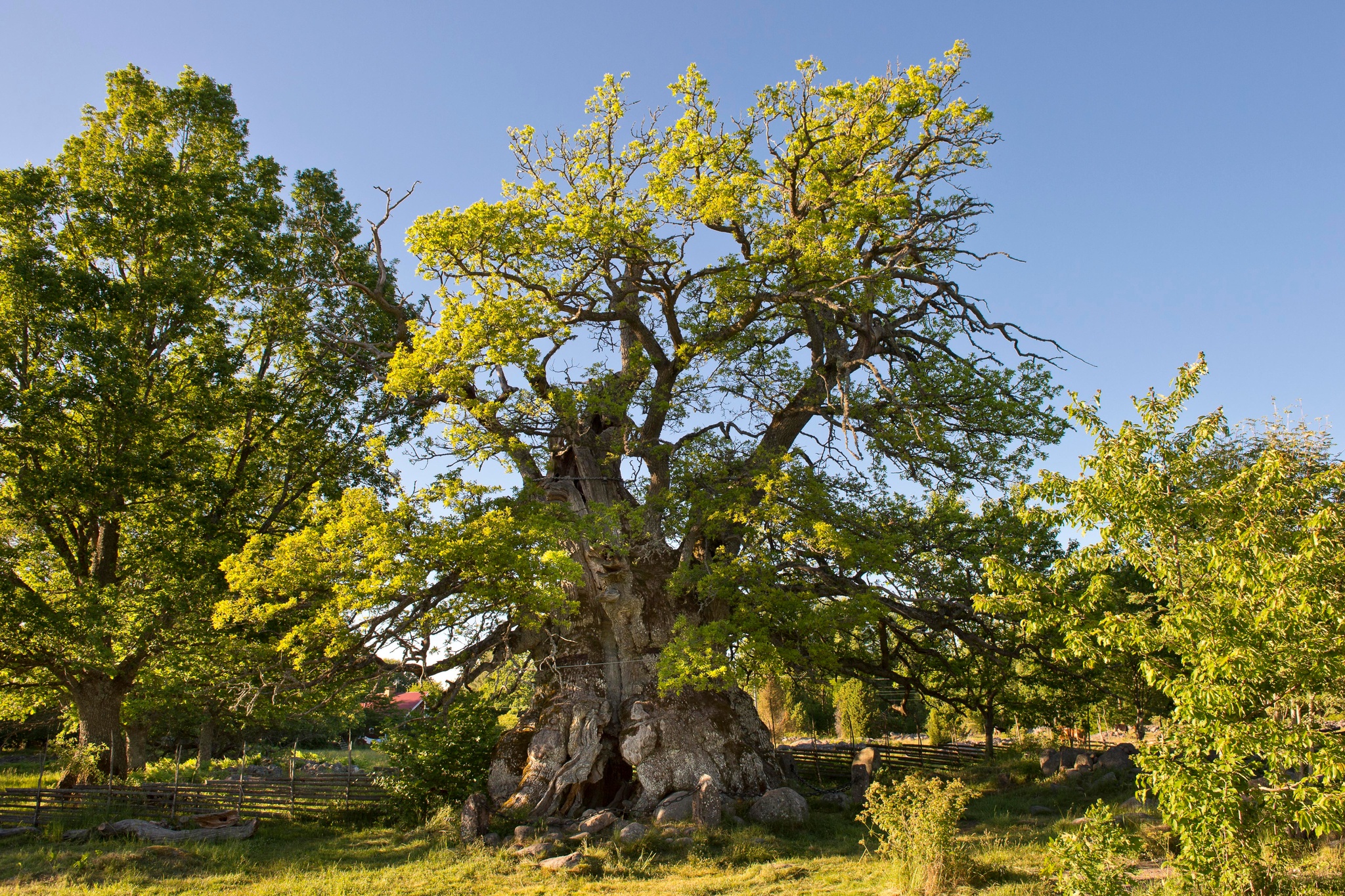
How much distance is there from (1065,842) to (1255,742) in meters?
1.83

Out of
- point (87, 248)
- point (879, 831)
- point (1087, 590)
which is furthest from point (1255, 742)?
point (87, 248)

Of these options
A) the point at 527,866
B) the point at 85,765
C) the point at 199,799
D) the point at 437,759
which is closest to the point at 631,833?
the point at 527,866

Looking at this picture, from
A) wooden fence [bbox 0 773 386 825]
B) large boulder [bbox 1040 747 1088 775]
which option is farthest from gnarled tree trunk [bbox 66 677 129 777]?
large boulder [bbox 1040 747 1088 775]

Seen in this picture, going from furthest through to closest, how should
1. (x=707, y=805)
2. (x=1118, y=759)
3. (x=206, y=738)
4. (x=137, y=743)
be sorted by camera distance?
1. (x=206, y=738)
2. (x=137, y=743)
3. (x=1118, y=759)
4. (x=707, y=805)

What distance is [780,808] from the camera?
39.7ft

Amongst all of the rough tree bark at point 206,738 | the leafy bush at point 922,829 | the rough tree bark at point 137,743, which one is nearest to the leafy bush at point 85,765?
the rough tree bark at point 137,743

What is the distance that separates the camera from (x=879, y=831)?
36.8 feet

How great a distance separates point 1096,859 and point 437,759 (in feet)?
35.5

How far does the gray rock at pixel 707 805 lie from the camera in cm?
1178

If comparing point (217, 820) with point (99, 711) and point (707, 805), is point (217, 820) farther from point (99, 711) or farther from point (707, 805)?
point (707, 805)

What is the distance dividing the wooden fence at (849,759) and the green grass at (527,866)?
23.9 ft

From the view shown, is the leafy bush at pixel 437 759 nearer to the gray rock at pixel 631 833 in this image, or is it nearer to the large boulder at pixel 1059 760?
the gray rock at pixel 631 833

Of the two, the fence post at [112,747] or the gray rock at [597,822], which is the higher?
the fence post at [112,747]

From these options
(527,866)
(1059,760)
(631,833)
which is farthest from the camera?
(1059,760)
